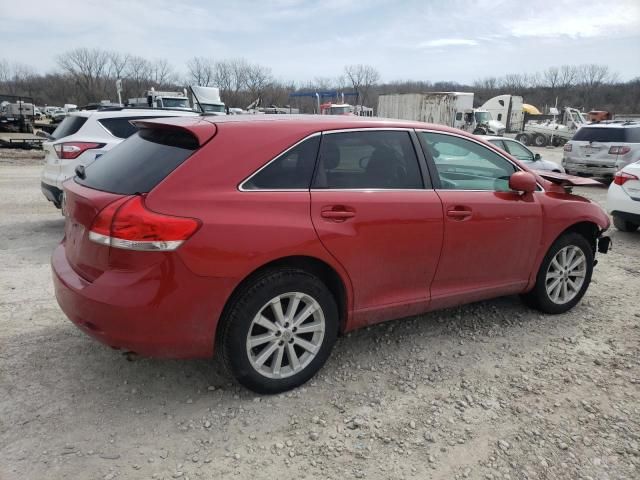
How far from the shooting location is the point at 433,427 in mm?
2809

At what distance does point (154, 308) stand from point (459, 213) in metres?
2.14

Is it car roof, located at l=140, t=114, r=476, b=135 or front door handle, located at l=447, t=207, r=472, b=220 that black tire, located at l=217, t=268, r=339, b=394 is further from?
front door handle, located at l=447, t=207, r=472, b=220

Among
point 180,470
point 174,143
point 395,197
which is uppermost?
point 174,143

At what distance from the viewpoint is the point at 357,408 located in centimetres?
296

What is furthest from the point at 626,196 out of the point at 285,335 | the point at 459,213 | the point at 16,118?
the point at 16,118

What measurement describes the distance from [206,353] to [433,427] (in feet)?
4.43

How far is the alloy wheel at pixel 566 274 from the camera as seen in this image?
14.1ft

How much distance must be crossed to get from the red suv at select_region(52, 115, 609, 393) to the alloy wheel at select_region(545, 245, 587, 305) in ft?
2.02

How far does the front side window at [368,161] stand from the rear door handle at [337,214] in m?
0.17

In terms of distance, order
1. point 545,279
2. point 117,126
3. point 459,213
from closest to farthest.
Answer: point 459,213
point 545,279
point 117,126

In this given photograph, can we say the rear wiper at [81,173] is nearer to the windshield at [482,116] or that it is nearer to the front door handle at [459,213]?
the front door handle at [459,213]

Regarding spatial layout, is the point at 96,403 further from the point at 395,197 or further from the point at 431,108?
the point at 431,108

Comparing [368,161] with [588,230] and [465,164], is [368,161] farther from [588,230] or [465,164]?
[588,230]

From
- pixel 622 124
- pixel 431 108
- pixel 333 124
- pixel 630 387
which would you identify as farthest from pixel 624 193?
pixel 431 108
